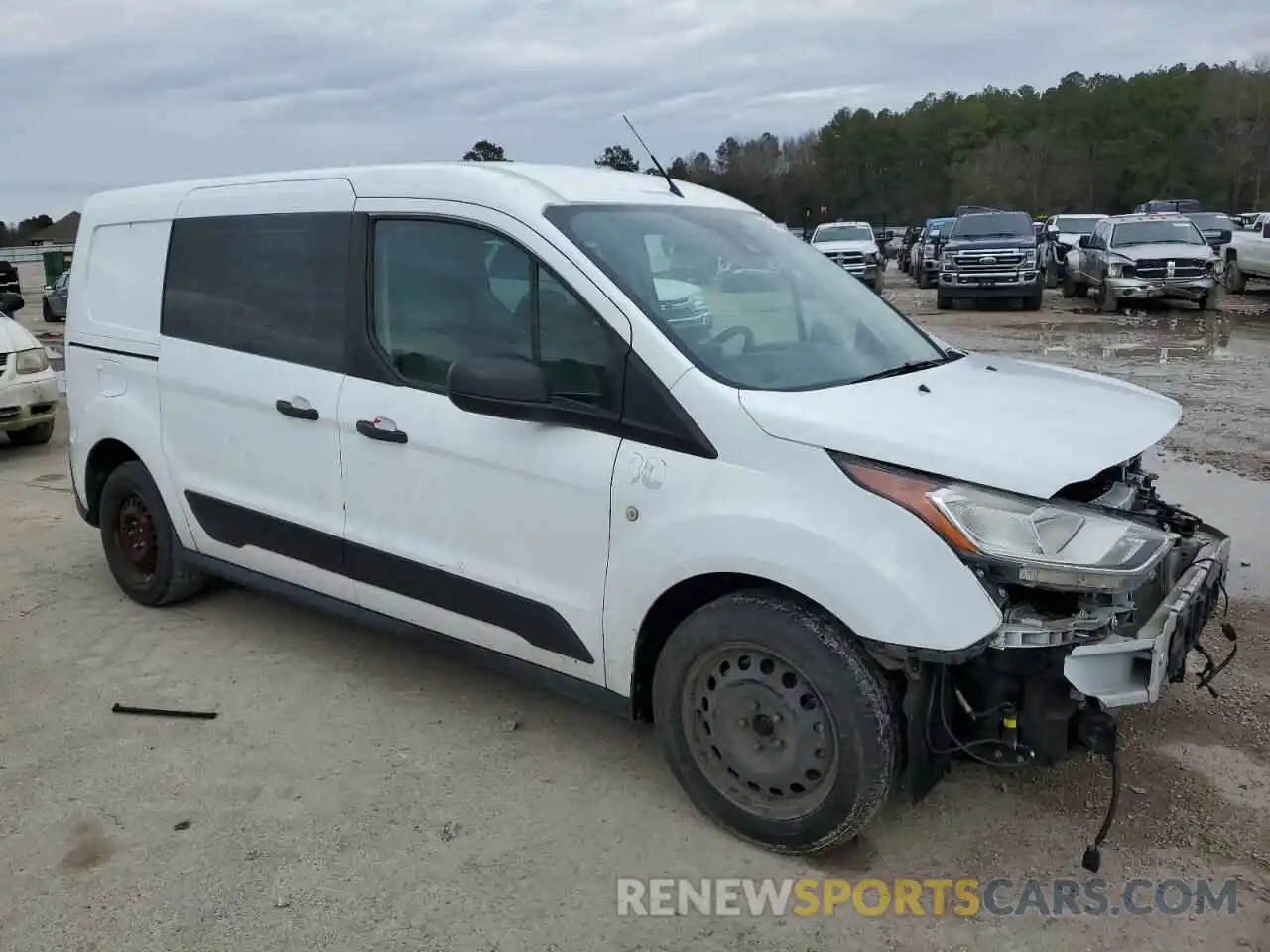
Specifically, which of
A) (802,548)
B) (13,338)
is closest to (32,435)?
(13,338)

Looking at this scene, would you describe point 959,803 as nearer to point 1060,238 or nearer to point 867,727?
point 867,727

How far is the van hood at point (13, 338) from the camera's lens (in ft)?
30.1

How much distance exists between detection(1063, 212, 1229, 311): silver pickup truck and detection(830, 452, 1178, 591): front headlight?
18.6 m

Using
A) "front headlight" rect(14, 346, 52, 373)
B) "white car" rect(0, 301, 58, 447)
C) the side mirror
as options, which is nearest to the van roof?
the side mirror

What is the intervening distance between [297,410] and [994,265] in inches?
770

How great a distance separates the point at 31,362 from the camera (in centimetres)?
930

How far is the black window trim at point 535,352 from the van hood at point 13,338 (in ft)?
21.9

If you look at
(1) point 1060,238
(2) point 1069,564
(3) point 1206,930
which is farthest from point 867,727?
(1) point 1060,238

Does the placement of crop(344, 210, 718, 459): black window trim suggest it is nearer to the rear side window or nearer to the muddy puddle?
the rear side window

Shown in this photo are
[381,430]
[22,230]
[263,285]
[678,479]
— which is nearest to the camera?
[678,479]

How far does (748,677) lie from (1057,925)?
1026 millimetres

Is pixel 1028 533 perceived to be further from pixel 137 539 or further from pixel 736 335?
pixel 137 539

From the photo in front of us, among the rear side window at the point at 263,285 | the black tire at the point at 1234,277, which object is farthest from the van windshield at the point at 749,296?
the black tire at the point at 1234,277

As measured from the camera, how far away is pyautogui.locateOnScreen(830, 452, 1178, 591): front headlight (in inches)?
106
